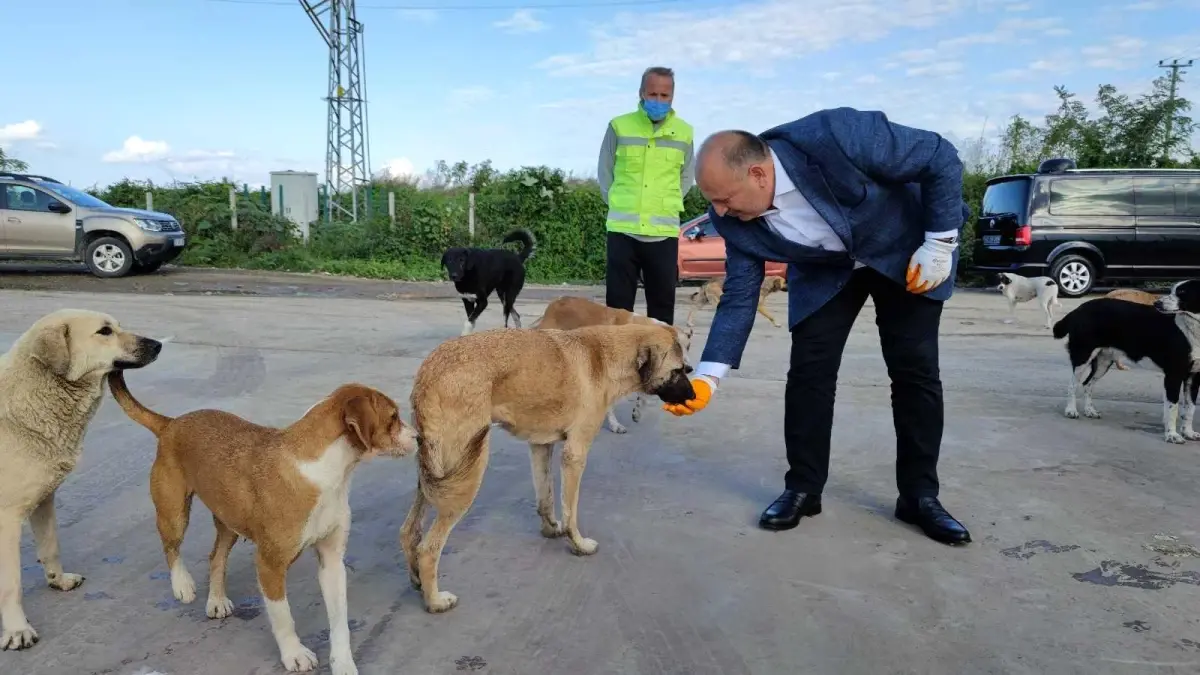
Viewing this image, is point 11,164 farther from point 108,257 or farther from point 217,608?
point 217,608

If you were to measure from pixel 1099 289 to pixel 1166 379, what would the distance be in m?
12.4

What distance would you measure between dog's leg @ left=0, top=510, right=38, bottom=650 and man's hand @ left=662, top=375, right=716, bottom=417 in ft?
7.93

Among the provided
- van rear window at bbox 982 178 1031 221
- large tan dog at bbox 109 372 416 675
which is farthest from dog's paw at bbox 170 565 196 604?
van rear window at bbox 982 178 1031 221

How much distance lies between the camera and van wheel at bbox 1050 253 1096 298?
47.7 feet

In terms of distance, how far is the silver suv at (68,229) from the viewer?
15195 millimetres

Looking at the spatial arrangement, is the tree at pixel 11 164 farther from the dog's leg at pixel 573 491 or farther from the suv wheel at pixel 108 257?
the dog's leg at pixel 573 491

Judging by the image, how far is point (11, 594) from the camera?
8.70 ft

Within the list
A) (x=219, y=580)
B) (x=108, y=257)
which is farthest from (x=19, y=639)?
(x=108, y=257)

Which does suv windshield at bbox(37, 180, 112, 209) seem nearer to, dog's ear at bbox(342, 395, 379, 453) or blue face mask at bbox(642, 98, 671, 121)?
blue face mask at bbox(642, 98, 671, 121)

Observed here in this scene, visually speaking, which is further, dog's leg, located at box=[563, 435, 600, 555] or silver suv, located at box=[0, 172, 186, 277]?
silver suv, located at box=[0, 172, 186, 277]

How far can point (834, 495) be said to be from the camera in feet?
13.4

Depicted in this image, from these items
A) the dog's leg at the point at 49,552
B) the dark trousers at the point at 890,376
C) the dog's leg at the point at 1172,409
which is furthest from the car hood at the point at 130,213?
the dog's leg at the point at 1172,409

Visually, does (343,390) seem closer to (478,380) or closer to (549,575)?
(478,380)

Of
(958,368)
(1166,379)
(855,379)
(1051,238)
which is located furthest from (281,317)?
(1051,238)
